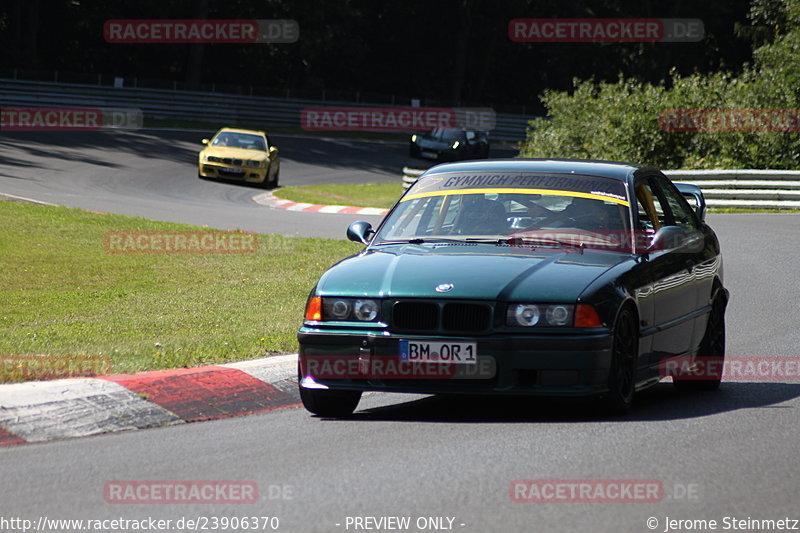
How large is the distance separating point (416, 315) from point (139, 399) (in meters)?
1.77

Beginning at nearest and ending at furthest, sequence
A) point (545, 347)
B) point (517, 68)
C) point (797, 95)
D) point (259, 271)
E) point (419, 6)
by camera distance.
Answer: point (545, 347), point (259, 271), point (797, 95), point (419, 6), point (517, 68)

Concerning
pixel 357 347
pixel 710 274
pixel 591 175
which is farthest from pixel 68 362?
pixel 710 274

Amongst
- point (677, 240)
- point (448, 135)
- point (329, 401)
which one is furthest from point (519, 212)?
point (448, 135)

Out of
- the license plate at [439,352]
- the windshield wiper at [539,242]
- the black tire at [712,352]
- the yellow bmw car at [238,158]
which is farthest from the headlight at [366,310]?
the yellow bmw car at [238,158]

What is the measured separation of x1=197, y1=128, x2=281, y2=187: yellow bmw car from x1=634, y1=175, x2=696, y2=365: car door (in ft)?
77.3

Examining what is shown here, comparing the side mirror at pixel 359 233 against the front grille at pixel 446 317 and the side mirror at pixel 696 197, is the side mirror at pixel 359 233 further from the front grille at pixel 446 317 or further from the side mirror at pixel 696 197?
the side mirror at pixel 696 197

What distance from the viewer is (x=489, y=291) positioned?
680 centimetres

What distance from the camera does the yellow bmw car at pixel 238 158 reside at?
3155 centimetres

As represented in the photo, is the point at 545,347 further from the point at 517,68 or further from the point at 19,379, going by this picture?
the point at 517,68

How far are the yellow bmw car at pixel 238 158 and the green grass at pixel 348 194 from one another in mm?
739

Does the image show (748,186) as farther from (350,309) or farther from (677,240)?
(350,309)

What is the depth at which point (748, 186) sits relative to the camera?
2580 cm

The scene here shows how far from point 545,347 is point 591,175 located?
1.95 m

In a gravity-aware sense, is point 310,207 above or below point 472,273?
below
